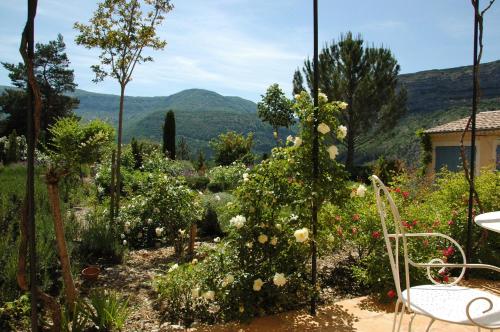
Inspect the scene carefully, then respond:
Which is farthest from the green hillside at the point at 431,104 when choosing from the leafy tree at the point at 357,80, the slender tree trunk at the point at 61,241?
the slender tree trunk at the point at 61,241

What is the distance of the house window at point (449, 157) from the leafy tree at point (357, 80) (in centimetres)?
583

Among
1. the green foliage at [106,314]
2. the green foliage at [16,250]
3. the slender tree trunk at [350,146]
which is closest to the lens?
the green foliage at [106,314]

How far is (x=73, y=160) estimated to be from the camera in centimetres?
279

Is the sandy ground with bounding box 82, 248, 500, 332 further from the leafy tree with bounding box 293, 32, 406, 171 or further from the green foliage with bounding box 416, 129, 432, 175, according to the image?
the leafy tree with bounding box 293, 32, 406, 171

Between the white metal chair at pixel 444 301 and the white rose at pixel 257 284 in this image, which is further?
the white rose at pixel 257 284

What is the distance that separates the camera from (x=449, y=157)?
506 inches

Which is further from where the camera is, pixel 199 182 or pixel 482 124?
pixel 482 124

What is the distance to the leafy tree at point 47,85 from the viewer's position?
79.5 ft

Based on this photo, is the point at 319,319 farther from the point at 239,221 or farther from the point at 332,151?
the point at 332,151

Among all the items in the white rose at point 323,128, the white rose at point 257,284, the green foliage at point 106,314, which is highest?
the white rose at point 323,128

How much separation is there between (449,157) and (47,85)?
24781mm

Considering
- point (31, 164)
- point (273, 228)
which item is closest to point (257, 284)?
point (273, 228)

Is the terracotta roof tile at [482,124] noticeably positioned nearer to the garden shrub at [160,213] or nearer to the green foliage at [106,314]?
the garden shrub at [160,213]

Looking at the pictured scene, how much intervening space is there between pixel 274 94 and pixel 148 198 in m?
16.4
